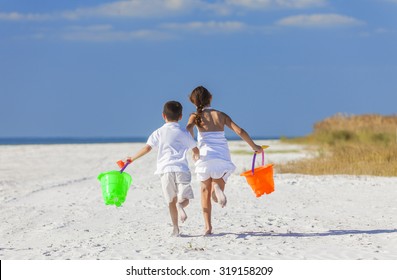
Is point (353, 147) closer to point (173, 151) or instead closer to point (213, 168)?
point (213, 168)

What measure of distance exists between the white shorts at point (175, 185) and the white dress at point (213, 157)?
21cm

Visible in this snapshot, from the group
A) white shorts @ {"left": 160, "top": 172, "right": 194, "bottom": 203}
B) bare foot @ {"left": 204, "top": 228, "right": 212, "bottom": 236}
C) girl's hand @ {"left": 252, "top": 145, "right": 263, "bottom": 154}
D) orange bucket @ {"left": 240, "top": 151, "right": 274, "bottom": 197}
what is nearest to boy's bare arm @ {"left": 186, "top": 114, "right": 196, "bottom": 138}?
white shorts @ {"left": 160, "top": 172, "right": 194, "bottom": 203}

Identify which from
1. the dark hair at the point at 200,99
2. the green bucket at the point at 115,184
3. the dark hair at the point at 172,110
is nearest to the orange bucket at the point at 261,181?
the dark hair at the point at 200,99

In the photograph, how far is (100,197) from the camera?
13.9 metres

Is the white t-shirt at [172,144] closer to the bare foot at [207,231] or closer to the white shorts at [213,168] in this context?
the white shorts at [213,168]

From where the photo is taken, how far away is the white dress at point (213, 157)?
8711 millimetres

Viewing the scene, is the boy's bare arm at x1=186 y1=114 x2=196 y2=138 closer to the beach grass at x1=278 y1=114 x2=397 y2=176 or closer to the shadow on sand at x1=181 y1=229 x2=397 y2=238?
the shadow on sand at x1=181 y1=229 x2=397 y2=238

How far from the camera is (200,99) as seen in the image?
873cm

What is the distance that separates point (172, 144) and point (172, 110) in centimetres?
38

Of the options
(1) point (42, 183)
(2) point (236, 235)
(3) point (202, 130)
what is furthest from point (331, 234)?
(1) point (42, 183)

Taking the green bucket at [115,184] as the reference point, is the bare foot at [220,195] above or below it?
below

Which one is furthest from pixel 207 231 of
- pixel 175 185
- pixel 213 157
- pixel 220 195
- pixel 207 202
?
pixel 213 157
